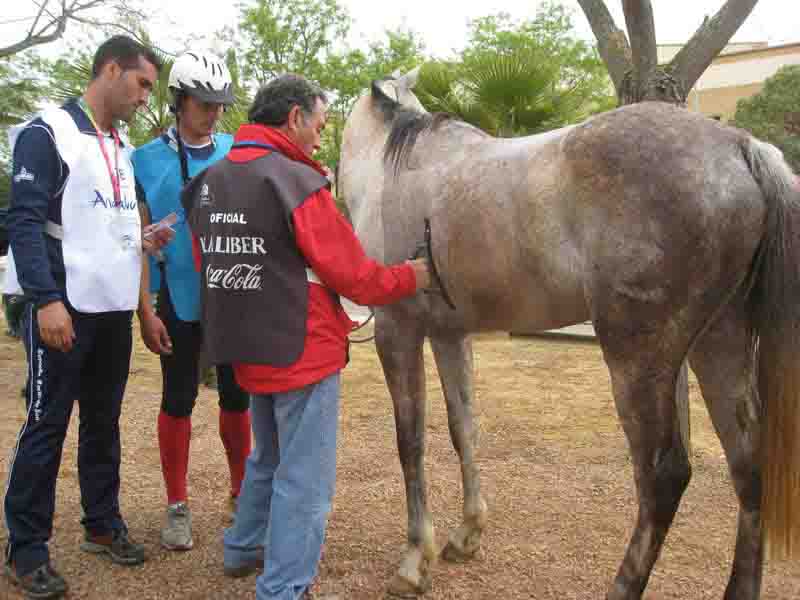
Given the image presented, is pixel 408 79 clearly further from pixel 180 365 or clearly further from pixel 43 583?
pixel 43 583

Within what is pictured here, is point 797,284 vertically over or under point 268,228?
under

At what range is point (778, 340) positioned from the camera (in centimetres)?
227

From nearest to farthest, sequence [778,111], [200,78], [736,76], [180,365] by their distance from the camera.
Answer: [200,78], [180,365], [778,111], [736,76]

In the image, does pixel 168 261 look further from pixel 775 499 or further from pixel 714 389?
pixel 775 499

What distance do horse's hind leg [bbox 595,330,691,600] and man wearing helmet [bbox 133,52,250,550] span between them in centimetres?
191

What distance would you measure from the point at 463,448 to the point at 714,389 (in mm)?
1222

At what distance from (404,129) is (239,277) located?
4.37ft

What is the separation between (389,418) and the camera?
545 centimetres

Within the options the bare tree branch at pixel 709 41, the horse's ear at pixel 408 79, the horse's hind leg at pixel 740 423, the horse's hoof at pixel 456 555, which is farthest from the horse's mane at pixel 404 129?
the bare tree branch at pixel 709 41

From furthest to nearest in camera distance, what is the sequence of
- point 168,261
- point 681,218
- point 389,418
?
point 389,418
point 168,261
point 681,218

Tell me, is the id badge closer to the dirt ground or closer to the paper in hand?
the paper in hand

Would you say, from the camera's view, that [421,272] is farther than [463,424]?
No

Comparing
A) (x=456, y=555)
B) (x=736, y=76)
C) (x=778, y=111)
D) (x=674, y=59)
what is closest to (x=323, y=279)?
(x=456, y=555)

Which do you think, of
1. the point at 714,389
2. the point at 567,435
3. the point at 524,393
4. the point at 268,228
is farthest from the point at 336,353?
the point at 524,393
